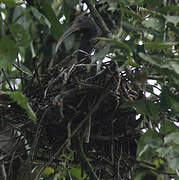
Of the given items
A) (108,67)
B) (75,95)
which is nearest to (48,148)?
(75,95)

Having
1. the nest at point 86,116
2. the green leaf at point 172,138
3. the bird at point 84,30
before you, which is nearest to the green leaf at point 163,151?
the green leaf at point 172,138

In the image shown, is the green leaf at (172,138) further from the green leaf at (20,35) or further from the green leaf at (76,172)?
the green leaf at (76,172)

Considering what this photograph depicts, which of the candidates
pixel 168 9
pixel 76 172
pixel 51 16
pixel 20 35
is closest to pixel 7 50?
pixel 20 35

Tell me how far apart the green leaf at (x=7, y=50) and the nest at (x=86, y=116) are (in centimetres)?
27

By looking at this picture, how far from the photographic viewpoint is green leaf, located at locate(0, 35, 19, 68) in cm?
71

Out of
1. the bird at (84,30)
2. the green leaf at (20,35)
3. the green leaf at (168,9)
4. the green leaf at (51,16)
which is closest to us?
the green leaf at (20,35)

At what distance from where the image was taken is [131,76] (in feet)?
3.20

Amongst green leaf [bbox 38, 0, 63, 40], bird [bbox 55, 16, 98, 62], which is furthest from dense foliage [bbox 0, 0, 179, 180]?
bird [bbox 55, 16, 98, 62]

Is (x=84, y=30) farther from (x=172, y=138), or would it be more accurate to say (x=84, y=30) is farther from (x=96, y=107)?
(x=172, y=138)

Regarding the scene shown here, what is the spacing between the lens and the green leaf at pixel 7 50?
713 mm

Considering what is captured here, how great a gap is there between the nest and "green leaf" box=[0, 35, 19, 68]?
0.27m

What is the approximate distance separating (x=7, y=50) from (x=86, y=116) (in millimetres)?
367

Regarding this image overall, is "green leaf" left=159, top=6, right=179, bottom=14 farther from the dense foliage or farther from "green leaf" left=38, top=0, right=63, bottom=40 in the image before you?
"green leaf" left=38, top=0, right=63, bottom=40

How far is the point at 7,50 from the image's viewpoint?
74 centimetres
